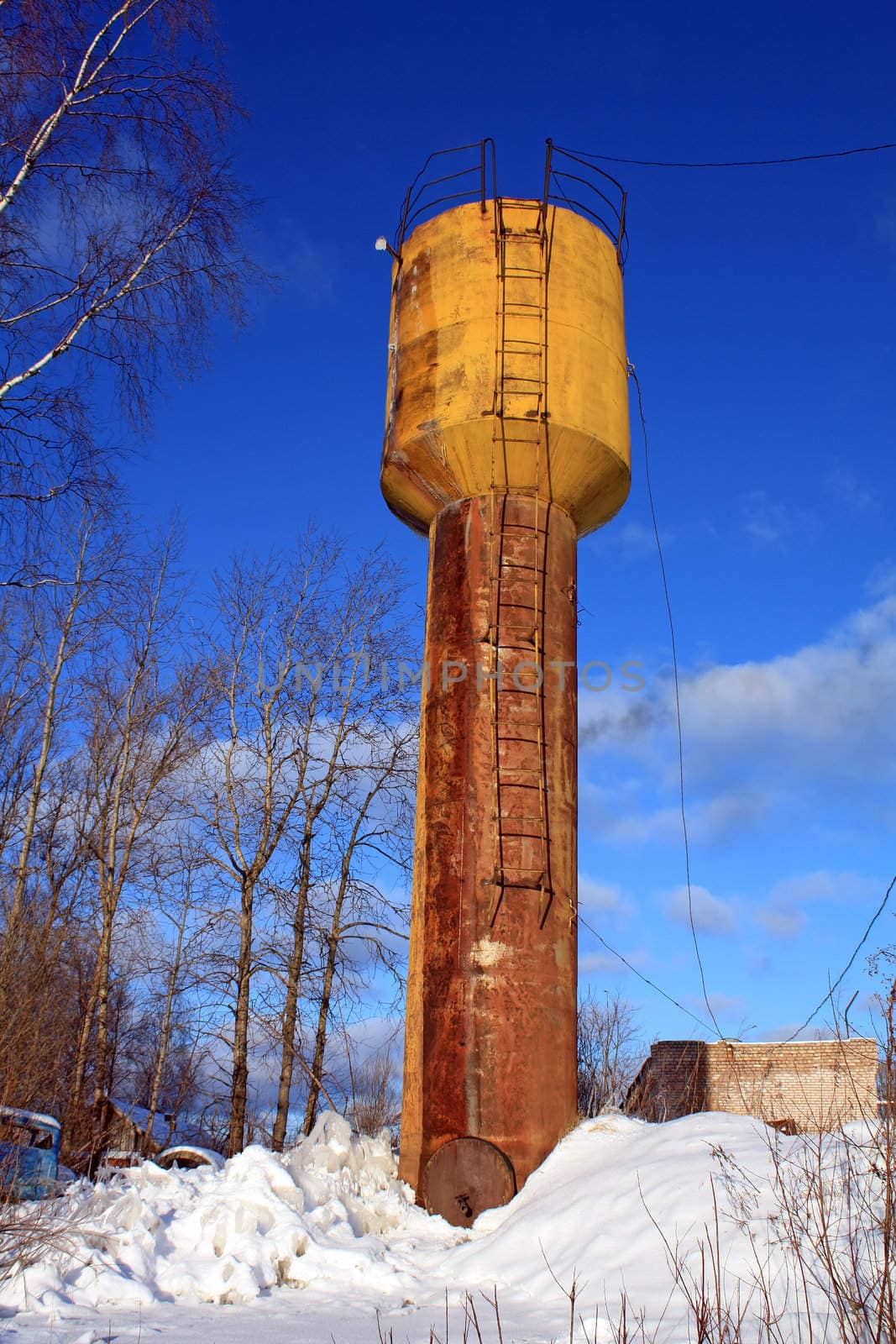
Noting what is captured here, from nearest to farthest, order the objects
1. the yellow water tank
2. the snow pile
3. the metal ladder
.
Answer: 1. the snow pile
2. the metal ladder
3. the yellow water tank

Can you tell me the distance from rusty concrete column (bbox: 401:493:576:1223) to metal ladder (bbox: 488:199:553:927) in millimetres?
18

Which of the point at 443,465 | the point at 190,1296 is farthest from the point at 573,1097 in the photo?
the point at 443,465

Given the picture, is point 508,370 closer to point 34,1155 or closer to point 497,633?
point 497,633

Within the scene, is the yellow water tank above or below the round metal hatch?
above

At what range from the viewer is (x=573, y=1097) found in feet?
33.7

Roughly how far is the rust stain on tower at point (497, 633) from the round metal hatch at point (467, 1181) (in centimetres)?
2

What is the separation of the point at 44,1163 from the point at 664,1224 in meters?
6.83

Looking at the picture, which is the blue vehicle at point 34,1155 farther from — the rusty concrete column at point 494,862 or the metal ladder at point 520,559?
the metal ladder at point 520,559

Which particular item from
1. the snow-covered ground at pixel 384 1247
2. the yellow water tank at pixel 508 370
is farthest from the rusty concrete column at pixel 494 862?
the snow-covered ground at pixel 384 1247

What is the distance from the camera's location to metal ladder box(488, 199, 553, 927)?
1040 cm

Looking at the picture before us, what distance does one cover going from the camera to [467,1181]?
9.43 metres

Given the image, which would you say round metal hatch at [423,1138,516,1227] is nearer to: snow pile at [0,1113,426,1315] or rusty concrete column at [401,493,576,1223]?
rusty concrete column at [401,493,576,1223]

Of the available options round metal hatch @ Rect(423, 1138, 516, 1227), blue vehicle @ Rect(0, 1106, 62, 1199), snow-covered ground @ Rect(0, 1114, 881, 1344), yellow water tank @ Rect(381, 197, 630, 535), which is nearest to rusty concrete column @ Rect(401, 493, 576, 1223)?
round metal hatch @ Rect(423, 1138, 516, 1227)

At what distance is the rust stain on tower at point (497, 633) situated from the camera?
9812 mm
